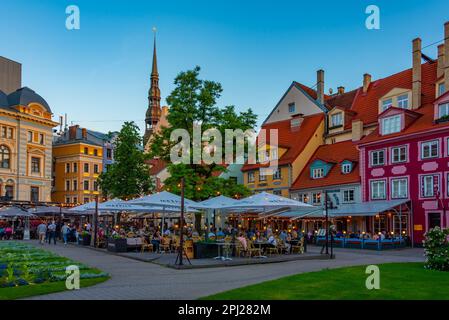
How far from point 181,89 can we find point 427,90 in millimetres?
21284

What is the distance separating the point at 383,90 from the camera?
47844 millimetres

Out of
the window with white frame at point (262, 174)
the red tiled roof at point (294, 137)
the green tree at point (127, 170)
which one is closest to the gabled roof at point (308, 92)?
the red tiled roof at point (294, 137)

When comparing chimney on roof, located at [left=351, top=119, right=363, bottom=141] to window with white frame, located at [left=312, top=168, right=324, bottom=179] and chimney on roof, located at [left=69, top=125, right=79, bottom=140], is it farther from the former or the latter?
chimney on roof, located at [left=69, top=125, right=79, bottom=140]

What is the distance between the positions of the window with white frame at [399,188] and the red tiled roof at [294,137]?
1192 cm

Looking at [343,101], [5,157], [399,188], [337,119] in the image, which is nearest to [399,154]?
[399,188]

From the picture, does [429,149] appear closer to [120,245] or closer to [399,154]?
[399,154]

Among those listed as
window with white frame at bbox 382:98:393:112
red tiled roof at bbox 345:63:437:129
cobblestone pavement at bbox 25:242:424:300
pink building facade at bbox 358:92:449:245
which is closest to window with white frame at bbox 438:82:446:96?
red tiled roof at bbox 345:63:437:129

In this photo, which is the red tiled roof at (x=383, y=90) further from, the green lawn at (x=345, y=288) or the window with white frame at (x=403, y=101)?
the green lawn at (x=345, y=288)

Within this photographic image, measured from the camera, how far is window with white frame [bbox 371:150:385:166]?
130ft

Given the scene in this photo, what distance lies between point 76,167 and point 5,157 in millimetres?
14777

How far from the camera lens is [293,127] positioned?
5338cm

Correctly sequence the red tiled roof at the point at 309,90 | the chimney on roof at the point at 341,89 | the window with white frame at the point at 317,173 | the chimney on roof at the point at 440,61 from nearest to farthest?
1. the chimney on roof at the point at 440,61
2. the window with white frame at the point at 317,173
3. the red tiled roof at the point at 309,90
4. the chimney on roof at the point at 341,89

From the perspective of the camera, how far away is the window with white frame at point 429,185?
3509 cm

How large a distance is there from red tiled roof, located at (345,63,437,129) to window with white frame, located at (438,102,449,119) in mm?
4955
